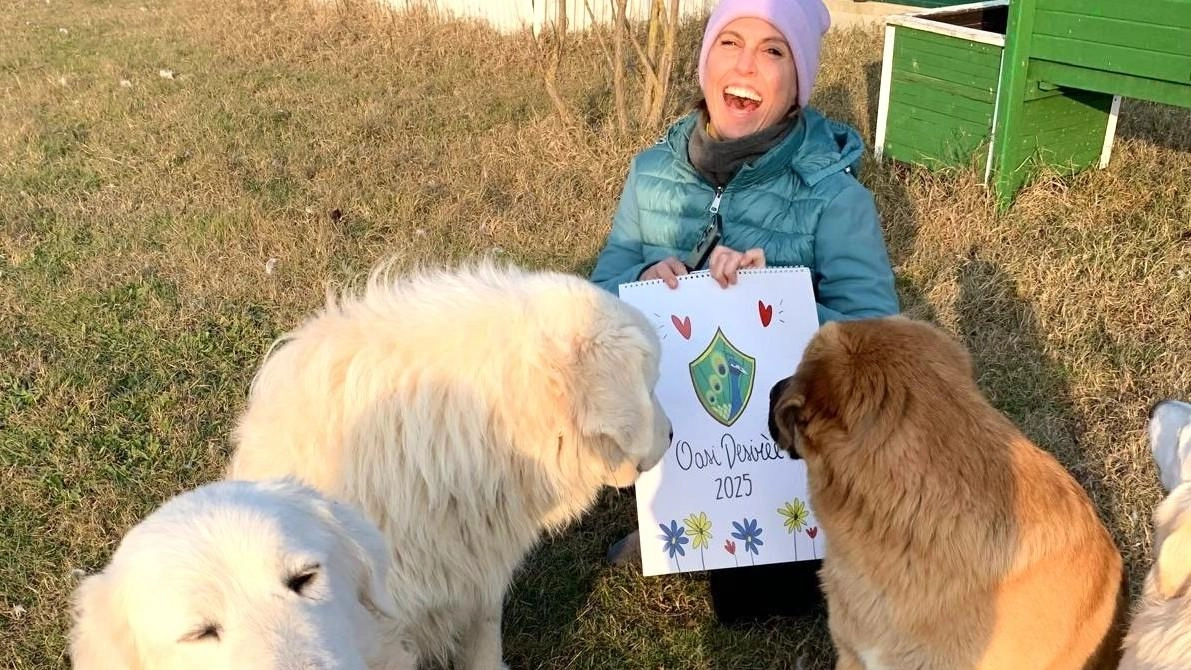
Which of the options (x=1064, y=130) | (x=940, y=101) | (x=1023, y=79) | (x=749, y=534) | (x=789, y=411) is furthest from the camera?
(x=940, y=101)

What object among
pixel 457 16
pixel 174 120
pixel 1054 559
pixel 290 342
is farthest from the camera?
pixel 457 16

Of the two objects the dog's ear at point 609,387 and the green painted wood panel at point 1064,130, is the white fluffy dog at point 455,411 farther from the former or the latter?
the green painted wood panel at point 1064,130

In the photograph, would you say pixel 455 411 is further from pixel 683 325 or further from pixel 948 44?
pixel 948 44

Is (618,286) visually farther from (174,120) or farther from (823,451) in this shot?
(174,120)

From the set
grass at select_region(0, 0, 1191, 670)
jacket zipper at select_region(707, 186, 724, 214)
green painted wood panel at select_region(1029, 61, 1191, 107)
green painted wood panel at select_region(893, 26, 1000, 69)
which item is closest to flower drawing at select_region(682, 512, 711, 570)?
grass at select_region(0, 0, 1191, 670)

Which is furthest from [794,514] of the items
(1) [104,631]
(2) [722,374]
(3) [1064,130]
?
(3) [1064,130]

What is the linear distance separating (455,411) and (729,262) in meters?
1.24

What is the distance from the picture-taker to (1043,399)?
397cm

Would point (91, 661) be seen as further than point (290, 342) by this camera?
No

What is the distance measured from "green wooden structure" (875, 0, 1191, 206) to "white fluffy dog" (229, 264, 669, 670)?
3950 mm

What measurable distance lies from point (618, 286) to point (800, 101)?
3.39 feet

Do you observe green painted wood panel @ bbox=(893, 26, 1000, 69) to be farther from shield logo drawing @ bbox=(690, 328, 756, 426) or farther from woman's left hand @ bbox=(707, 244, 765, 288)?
shield logo drawing @ bbox=(690, 328, 756, 426)

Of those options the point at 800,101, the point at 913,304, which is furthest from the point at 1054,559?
the point at 913,304

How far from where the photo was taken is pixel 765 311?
314cm
